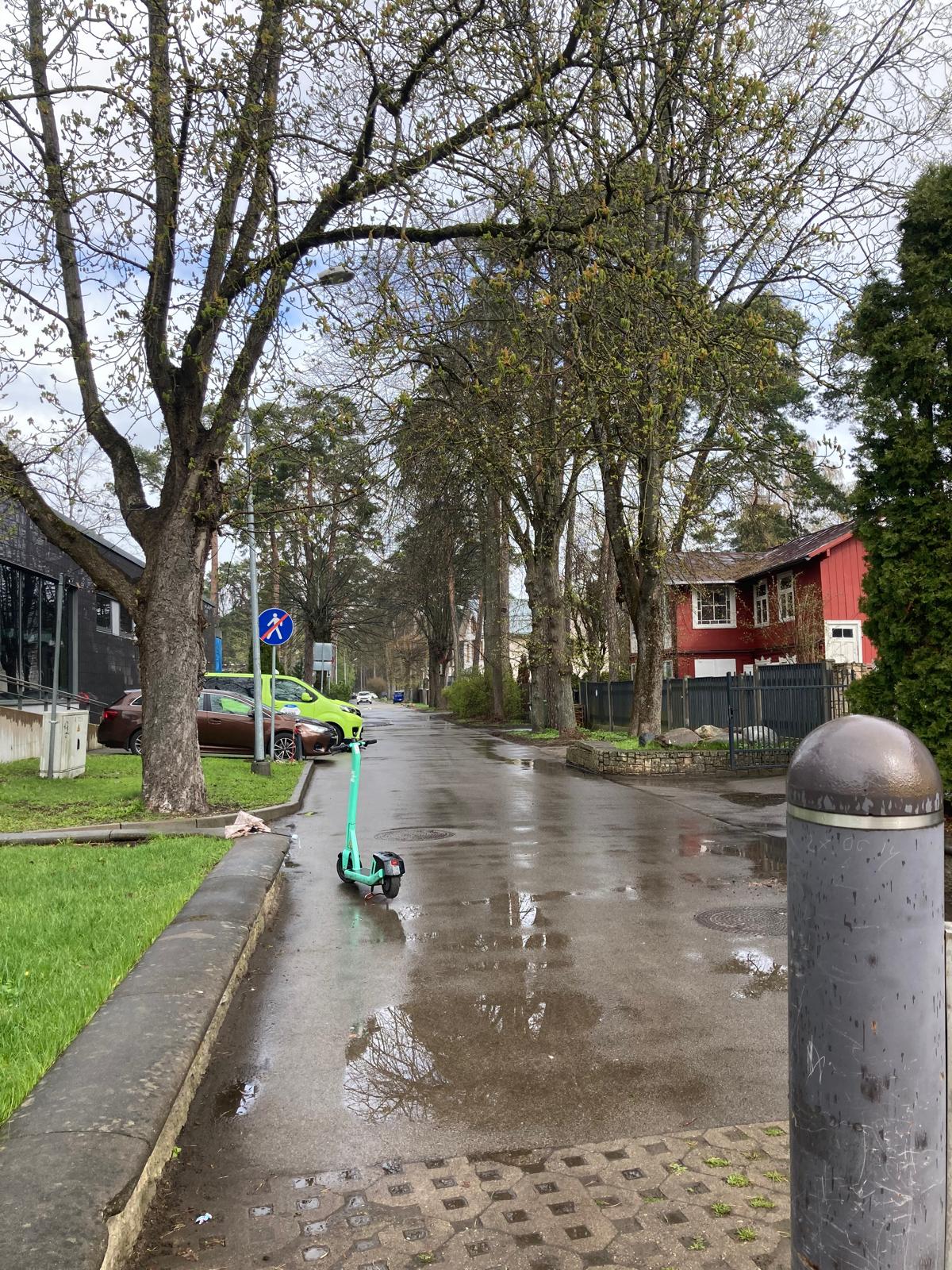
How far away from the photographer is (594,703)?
1283 inches

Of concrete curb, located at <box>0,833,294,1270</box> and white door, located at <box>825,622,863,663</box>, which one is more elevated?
white door, located at <box>825,622,863,663</box>

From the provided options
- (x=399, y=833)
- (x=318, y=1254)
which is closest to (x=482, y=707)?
(x=399, y=833)

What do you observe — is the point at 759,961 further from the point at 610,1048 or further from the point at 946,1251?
the point at 946,1251

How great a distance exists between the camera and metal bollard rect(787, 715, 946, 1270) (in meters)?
2.05

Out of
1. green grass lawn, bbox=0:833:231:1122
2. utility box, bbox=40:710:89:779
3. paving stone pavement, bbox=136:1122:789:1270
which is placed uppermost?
utility box, bbox=40:710:89:779

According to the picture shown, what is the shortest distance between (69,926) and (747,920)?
4.49m

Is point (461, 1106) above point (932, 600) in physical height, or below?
below

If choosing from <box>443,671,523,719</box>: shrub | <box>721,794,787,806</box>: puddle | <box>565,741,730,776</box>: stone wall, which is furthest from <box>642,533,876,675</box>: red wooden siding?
<box>721,794,787,806</box>: puddle

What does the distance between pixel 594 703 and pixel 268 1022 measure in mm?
28272

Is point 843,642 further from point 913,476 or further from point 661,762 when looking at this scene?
point 913,476

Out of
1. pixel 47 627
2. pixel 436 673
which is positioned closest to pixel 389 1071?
pixel 47 627

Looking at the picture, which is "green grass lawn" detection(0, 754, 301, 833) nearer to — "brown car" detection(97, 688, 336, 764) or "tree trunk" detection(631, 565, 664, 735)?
"brown car" detection(97, 688, 336, 764)

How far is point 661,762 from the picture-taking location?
17.5 meters

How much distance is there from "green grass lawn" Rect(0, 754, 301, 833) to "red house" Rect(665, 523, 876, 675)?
660 inches
